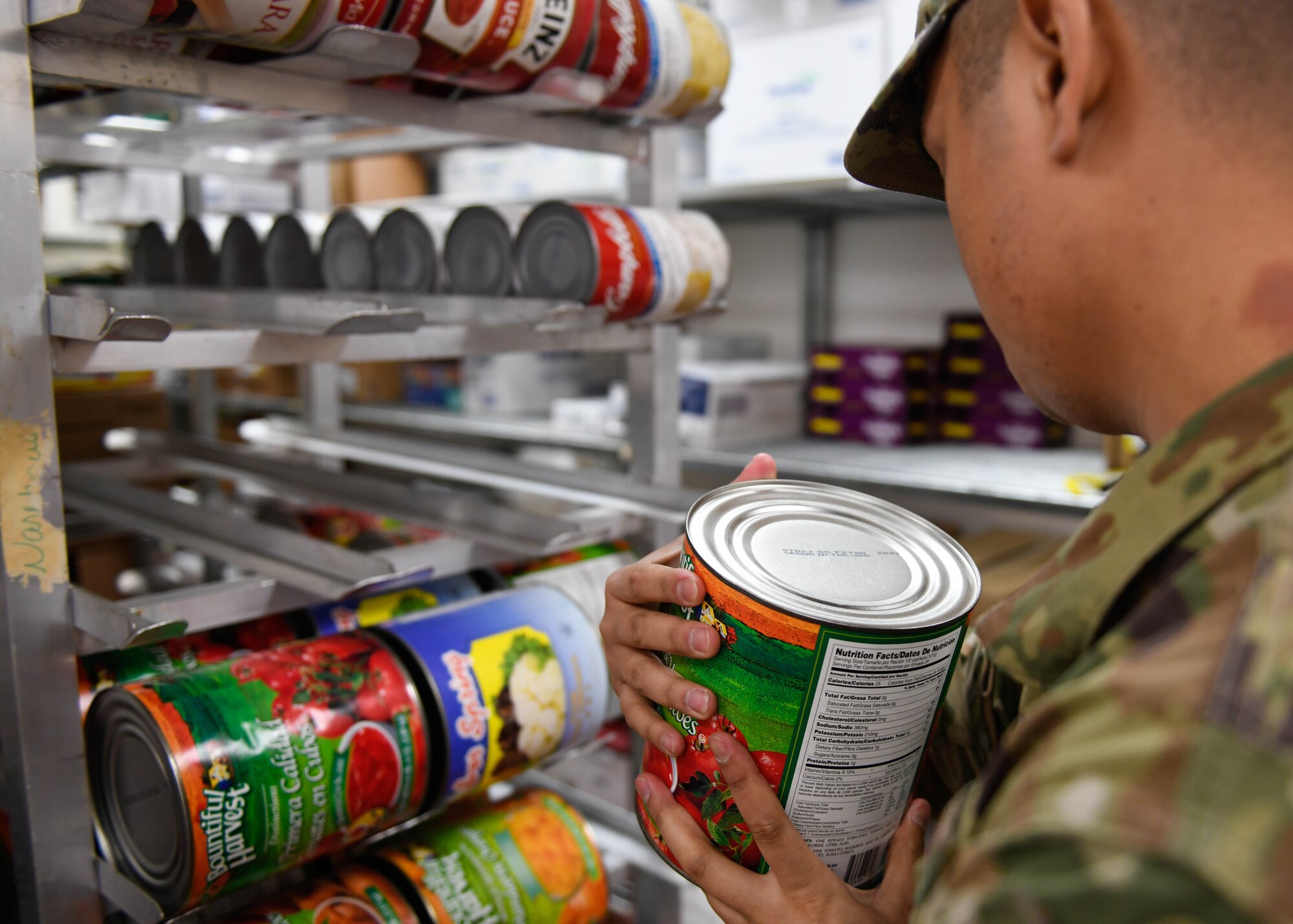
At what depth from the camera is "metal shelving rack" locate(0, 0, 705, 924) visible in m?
0.82

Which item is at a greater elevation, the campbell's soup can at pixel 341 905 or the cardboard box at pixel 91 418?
the cardboard box at pixel 91 418

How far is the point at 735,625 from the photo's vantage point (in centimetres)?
66

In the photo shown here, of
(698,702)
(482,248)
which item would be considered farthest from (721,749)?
(482,248)

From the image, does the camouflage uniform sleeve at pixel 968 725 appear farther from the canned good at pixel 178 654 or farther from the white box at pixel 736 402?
the white box at pixel 736 402

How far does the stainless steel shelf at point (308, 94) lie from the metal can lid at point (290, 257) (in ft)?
1.33

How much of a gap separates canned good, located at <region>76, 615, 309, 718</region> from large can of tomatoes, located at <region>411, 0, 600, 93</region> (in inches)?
27.2

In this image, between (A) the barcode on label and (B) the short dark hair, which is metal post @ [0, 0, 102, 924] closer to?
(A) the barcode on label

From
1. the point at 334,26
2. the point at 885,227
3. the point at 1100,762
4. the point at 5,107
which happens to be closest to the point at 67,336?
the point at 5,107

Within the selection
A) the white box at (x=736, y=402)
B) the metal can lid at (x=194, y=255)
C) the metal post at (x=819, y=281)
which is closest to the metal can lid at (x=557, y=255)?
the metal can lid at (x=194, y=255)

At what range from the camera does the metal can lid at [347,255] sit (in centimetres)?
142

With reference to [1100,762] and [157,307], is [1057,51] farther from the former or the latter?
[157,307]

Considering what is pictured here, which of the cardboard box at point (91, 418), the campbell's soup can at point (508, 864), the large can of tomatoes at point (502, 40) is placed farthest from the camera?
the cardboard box at point (91, 418)

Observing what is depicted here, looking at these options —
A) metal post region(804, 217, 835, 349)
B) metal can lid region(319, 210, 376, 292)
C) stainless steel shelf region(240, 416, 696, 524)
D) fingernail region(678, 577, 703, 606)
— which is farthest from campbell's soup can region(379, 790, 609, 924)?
metal post region(804, 217, 835, 349)

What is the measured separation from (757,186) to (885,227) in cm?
73
